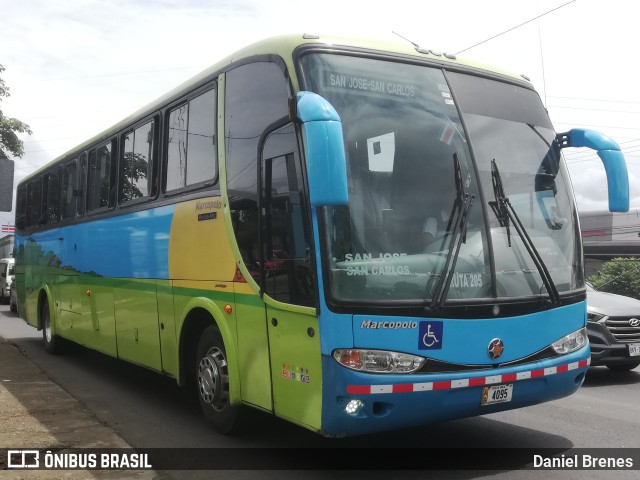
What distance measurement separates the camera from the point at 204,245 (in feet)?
21.6

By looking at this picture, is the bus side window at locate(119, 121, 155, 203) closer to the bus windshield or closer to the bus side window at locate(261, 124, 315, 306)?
the bus side window at locate(261, 124, 315, 306)

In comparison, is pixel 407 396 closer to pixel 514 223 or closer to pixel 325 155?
pixel 514 223

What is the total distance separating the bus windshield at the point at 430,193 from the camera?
4938 millimetres

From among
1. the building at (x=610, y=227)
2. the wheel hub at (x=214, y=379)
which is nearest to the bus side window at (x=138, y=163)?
the wheel hub at (x=214, y=379)

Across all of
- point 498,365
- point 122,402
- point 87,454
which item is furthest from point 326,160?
point 122,402

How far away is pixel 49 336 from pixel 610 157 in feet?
32.4

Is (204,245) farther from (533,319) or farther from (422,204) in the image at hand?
(533,319)

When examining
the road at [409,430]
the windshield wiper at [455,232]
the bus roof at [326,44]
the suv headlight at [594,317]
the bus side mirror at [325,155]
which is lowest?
the road at [409,430]

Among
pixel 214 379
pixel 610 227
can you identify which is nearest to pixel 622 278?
pixel 214 379

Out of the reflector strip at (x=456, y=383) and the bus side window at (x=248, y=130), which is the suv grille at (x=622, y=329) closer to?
the reflector strip at (x=456, y=383)

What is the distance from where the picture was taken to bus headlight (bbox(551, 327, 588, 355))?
221 inches

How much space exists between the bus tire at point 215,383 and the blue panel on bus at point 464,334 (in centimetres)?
193

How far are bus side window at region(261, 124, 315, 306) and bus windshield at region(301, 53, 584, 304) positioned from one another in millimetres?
264

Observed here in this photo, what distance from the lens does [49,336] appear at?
12.5 m
